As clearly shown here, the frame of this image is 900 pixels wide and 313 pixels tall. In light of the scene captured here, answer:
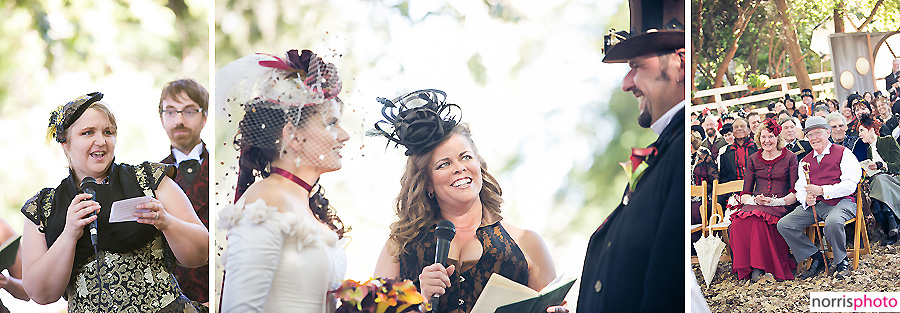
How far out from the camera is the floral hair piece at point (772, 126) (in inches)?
151

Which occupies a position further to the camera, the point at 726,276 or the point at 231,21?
the point at 726,276

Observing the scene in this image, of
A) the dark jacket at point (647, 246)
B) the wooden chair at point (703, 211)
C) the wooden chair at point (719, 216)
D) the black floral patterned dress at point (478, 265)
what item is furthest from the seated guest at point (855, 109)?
the black floral patterned dress at point (478, 265)

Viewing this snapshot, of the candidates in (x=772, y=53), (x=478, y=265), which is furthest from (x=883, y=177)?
(x=478, y=265)

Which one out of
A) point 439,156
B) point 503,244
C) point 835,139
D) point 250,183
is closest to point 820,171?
point 835,139

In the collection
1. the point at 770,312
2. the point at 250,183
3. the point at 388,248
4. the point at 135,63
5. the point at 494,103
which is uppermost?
the point at 135,63

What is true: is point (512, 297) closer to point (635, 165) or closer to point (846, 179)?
point (635, 165)

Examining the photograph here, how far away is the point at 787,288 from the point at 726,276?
1.05 feet

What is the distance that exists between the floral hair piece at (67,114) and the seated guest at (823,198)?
386 centimetres

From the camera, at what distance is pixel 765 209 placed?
12.4 ft

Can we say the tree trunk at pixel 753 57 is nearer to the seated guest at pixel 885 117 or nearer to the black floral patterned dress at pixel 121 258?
the seated guest at pixel 885 117

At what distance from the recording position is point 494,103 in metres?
3.42

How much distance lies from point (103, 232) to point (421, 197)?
1663 millimetres

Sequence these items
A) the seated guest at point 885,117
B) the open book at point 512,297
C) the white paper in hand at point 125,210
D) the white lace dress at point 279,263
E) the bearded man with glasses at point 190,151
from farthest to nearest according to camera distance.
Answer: the seated guest at point 885,117, the bearded man with glasses at point 190,151, the white paper in hand at point 125,210, the open book at point 512,297, the white lace dress at point 279,263

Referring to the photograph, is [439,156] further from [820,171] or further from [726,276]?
[820,171]
